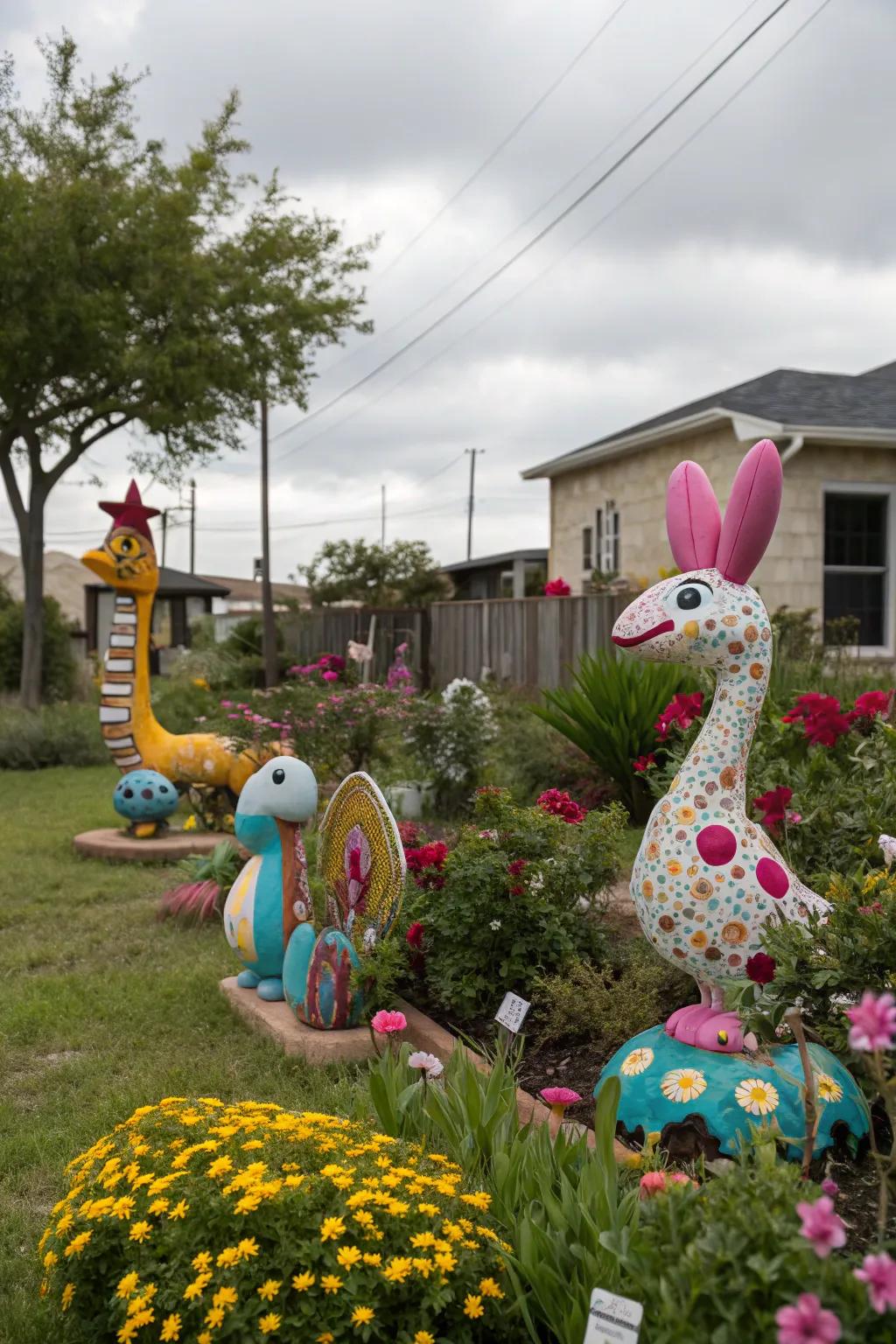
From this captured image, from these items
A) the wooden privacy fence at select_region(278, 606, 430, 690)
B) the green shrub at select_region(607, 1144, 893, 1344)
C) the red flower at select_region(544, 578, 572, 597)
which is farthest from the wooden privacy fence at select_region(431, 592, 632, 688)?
the green shrub at select_region(607, 1144, 893, 1344)

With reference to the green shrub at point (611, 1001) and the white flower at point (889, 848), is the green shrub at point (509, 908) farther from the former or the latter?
the white flower at point (889, 848)

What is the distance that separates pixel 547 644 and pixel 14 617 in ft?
38.3

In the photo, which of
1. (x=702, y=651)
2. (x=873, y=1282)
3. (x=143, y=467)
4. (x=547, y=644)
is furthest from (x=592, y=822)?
(x=143, y=467)

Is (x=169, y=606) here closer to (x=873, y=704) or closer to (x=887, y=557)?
(x=887, y=557)

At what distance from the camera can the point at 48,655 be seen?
67.0 feet

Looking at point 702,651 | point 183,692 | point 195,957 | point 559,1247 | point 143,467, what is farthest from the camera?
point 143,467

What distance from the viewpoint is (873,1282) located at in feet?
4.76

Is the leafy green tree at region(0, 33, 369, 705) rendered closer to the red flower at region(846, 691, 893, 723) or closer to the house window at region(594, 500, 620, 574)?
the house window at region(594, 500, 620, 574)

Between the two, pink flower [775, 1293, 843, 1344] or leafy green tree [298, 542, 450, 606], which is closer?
pink flower [775, 1293, 843, 1344]

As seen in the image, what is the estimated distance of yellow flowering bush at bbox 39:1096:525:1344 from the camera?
2170mm

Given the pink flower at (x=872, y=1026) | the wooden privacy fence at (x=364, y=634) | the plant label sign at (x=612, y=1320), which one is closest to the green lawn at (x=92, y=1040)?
the plant label sign at (x=612, y=1320)

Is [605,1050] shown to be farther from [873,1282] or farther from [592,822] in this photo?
[873,1282]

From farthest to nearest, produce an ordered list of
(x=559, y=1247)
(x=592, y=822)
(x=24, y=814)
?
A: (x=24, y=814), (x=592, y=822), (x=559, y=1247)

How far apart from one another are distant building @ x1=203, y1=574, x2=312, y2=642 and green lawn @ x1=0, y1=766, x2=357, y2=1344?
18.3 metres
